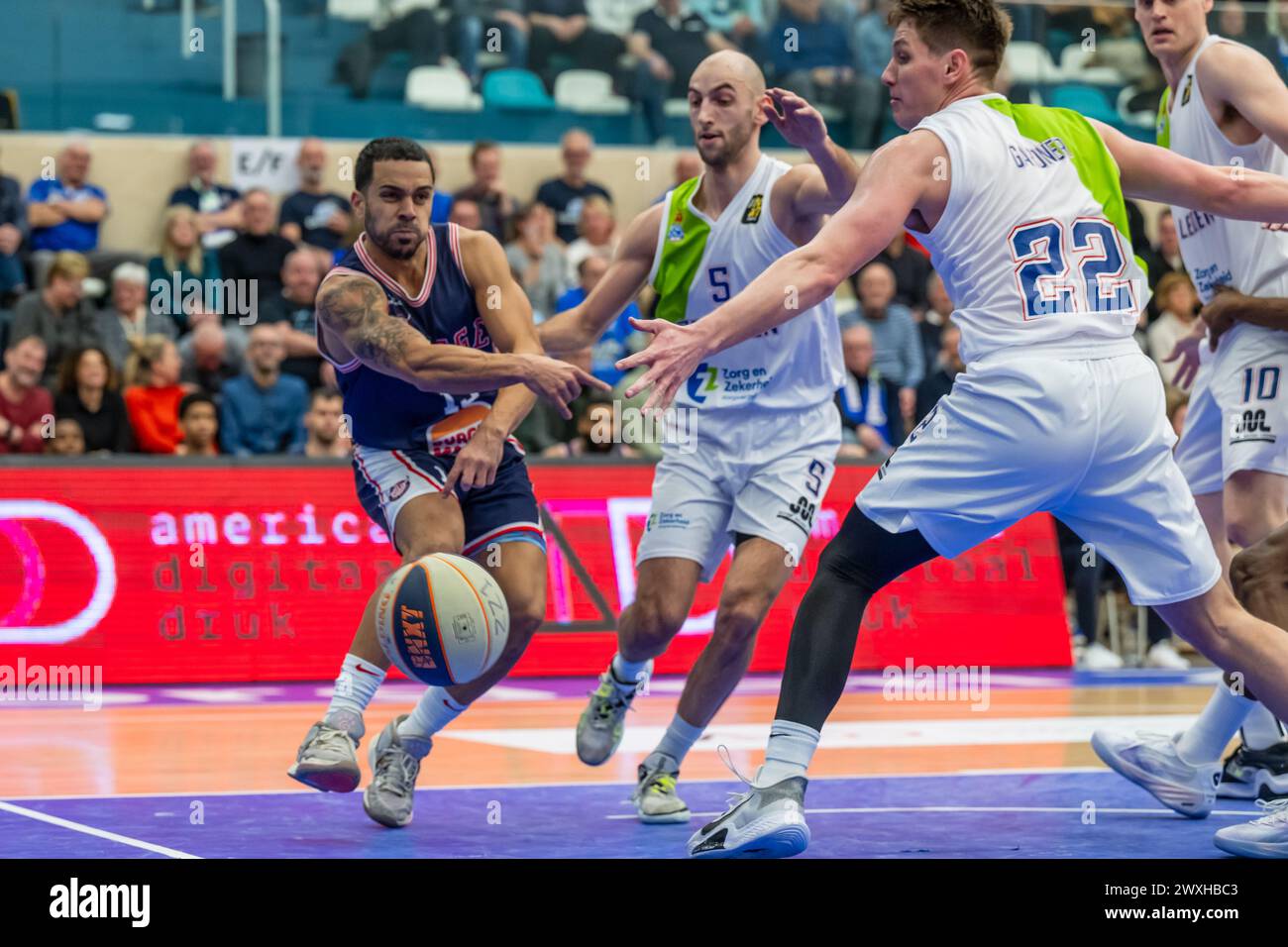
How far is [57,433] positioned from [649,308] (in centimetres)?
466

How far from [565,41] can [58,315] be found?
5708 millimetres

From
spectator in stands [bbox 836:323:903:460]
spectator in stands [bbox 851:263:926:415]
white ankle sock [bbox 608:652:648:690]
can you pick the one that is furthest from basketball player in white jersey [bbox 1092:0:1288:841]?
spectator in stands [bbox 851:263:926:415]

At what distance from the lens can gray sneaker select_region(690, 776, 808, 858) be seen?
494 cm

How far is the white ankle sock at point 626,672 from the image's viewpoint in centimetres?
700

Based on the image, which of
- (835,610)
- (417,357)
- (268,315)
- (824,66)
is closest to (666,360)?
(835,610)

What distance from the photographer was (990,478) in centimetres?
514

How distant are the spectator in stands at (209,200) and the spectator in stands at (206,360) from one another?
1.37 meters

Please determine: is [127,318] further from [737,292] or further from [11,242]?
[737,292]

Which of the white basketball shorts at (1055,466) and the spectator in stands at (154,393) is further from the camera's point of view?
the spectator in stands at (154,393)

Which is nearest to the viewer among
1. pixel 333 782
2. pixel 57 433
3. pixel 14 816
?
pixel 333 782

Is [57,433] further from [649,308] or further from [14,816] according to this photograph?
[14,816]

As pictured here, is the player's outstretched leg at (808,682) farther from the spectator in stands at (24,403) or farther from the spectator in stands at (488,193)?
the spectator in stands at (488,193)

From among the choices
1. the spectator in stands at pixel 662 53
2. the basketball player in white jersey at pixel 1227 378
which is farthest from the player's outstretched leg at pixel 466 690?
the spectator in stands at pixel 662 53
